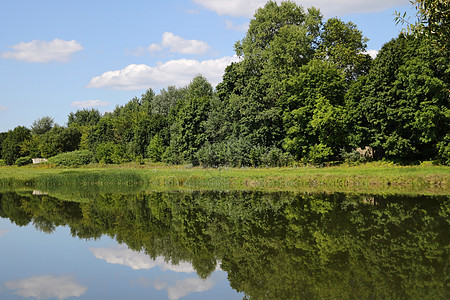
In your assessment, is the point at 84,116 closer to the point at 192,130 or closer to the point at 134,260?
the point at 192,130

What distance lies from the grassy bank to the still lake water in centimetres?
683

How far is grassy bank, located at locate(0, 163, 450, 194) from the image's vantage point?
31.5 meters

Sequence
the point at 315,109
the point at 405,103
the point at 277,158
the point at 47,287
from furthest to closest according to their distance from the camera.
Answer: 1. the point at 277,158
2. the point at 315,109
3. the point at 405,103
4. the point at 47,287

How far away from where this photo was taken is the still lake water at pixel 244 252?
11.0 meters

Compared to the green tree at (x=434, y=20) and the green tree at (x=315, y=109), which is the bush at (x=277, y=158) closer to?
the green tree at (x=315, y=109)

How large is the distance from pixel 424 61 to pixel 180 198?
26336mm

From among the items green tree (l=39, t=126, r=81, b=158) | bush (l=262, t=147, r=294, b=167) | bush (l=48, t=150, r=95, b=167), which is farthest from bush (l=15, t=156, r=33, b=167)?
bush (l=262, t=147, r=294, b=167)

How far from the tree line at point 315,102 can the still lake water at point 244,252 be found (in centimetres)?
1560

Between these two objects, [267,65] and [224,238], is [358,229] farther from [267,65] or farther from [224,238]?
[267,65]

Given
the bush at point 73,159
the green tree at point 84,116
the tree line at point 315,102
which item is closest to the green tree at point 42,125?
the green tree at point 84,116

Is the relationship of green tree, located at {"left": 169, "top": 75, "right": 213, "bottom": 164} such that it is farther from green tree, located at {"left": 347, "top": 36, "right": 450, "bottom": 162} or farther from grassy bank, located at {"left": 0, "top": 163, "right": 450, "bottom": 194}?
green tree, located at {"left": 347, "top": 36, "right": 450, "bottom": 162}

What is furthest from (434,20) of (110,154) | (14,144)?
(14,144)

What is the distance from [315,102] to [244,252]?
34480 mm

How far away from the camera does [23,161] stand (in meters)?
88.6
